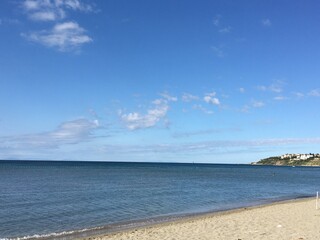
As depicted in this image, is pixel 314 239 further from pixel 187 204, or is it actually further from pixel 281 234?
pixel 187 204

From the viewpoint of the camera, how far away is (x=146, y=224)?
87.5 feet

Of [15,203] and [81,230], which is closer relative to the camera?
[81,230]

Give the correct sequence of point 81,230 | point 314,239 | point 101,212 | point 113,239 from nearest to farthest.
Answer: point 314,239 < point 113,239 < point 81,230 < point 101,212

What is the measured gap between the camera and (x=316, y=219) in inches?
1025

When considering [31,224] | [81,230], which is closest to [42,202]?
[31,224]

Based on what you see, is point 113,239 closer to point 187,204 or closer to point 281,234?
point 281,234

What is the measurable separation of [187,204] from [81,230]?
16.7 metres

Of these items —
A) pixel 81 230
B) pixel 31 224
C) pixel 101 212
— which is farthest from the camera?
pixel 101 212

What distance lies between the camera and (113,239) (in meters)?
20.2

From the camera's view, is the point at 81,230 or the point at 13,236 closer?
the point at 13,236

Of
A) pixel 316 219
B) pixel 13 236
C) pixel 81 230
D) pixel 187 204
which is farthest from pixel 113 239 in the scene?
pixel 187 204

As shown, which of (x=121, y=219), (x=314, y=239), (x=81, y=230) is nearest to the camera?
(x=314, y=239)

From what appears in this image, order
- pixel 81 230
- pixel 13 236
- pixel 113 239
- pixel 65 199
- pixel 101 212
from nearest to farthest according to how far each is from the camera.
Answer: pixel 113 239
pixel 13 236
pixel 81 230
pixel 101 212
pixel 65 199

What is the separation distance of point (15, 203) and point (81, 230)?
15.9 metres
